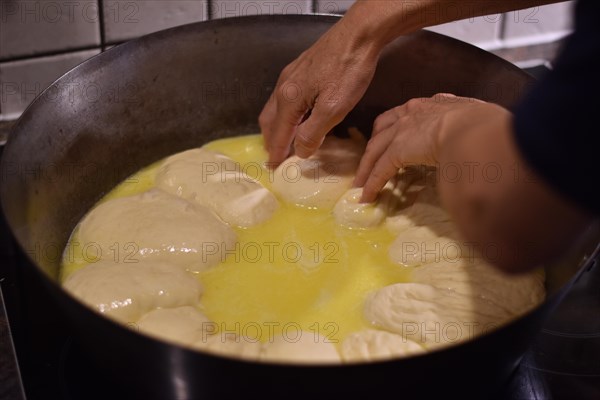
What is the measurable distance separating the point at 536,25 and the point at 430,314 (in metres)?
1.09

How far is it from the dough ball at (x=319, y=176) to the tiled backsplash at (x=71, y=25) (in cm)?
39

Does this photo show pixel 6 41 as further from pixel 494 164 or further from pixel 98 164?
pixel 494 164

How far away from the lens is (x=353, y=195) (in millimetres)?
1342

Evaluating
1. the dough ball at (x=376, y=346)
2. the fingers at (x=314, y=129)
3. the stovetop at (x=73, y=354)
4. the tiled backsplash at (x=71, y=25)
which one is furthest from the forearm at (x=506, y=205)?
the tiled backsplash at (x=71, y=25)

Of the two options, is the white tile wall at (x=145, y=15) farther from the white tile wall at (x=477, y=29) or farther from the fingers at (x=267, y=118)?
the white tile wall at (x=477, y=29)

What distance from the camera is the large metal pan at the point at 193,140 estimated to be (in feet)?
2.52

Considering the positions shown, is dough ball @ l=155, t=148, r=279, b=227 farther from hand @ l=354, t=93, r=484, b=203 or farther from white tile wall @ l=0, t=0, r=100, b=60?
white tile wall @ l=0, t=0, r=100, b=60


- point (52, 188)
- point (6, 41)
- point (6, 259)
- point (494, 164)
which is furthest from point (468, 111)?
point (6, 41)

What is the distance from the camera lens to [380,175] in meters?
1.26

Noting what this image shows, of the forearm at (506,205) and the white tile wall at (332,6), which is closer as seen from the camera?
the forearm at (506,205)

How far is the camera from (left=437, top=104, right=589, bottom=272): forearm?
680 millimetres

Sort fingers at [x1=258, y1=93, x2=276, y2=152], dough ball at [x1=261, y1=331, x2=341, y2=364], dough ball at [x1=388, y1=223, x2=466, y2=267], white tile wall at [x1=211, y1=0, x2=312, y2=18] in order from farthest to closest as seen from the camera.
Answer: white tile wall at [x1=211, y1=0, x2=312, y2=18], fingers at [x1=258, y1=93, x2=276, y2=152], dough ball at [x1=388, y1=223, x2=466, y2=267], dough ball at [x1=261, y1=331, x2=341, y2=364]

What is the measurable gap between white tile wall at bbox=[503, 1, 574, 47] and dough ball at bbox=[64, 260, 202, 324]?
115cm

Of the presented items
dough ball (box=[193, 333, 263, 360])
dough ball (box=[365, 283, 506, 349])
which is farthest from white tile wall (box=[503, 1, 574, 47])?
dough ball (box=[193, 333, 263, 360])
